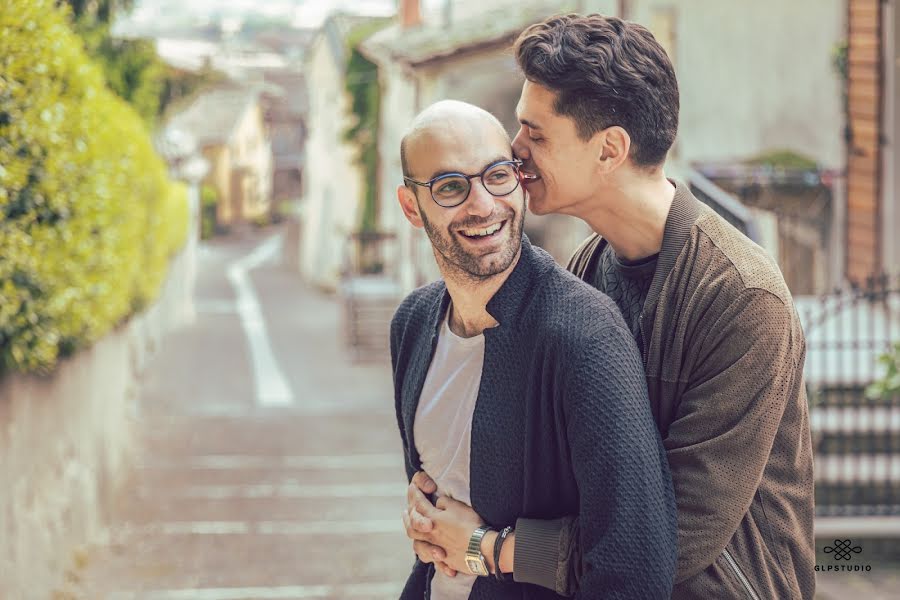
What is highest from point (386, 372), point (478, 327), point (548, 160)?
point (548, 160)

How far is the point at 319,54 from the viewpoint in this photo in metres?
36.8

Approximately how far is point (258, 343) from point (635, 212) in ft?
65.0

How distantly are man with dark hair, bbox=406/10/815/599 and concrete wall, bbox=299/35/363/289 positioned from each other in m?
26.4

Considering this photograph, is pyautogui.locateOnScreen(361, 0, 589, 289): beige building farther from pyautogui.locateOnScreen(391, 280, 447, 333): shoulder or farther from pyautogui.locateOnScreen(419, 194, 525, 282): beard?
pyautogui.locateOnScreen(419, 194, 525, 282): beard

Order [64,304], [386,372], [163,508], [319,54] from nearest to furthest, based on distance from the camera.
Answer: [64,304] → [163,508] → [386,372] → [319,54]


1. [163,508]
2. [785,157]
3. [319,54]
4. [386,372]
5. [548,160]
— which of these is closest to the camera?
[548,160]

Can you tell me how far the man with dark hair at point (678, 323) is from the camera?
207 centimetres

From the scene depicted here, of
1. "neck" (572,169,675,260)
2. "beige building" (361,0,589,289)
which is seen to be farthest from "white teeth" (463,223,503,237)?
"beige building" (361,0,589,289)

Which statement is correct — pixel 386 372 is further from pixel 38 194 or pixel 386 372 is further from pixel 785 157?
pixel 38 194

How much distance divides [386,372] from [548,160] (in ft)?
53.4

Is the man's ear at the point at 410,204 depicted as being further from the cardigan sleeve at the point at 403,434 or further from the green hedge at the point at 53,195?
the green hedge at the point at 53,195

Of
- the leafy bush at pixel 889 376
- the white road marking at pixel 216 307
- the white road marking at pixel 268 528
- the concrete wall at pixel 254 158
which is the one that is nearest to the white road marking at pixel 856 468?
the leafy bush at pixel 889 376

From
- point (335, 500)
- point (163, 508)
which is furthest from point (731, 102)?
point (163, 508)

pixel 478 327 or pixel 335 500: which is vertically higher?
pixel 478 327
